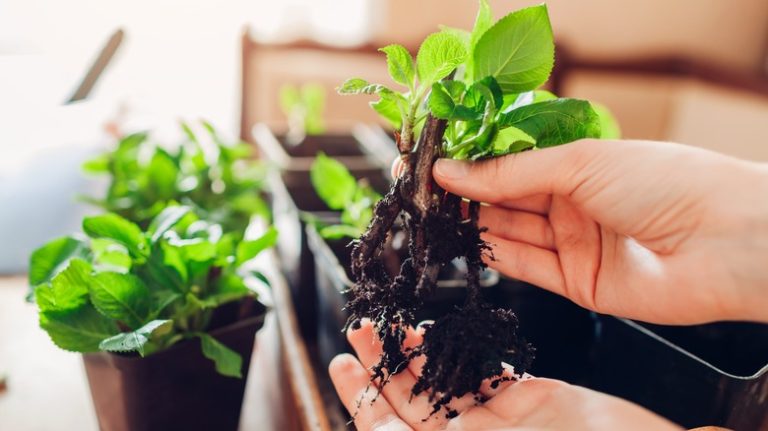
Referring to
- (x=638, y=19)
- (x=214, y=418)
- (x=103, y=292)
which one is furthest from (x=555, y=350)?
(x=638, y=19)

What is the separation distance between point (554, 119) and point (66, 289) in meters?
0.51

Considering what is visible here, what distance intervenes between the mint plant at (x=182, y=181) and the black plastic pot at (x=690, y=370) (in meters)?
0.56

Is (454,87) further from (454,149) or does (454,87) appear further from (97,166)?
(97,166)

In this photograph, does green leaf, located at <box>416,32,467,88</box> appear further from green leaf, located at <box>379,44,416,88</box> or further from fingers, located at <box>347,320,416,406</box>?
fingers, located at <box>347,320,416,406</box>

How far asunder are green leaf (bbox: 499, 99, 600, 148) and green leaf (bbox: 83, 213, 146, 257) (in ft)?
1.38

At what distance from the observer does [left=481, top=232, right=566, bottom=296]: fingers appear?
640mm

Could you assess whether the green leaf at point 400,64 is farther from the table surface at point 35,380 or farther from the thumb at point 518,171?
the table surface at point 35,380

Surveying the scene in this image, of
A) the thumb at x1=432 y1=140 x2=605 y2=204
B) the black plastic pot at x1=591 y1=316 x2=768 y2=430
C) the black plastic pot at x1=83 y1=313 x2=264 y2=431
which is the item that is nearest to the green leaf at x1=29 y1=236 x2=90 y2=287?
the black plastic pot at x1=83 y1=313 x2=264 y2=431

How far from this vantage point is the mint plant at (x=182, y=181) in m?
0.91

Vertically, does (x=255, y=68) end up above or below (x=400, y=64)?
below

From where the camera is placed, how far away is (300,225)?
896 mm

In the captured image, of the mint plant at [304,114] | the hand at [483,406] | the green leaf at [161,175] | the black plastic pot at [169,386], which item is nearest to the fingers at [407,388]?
the hand at [483,406]

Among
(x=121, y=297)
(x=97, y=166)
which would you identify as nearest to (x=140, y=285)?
(x=121, y=297)

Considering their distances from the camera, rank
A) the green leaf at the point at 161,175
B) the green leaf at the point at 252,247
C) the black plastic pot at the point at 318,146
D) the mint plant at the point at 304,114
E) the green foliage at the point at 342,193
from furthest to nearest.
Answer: the mint plant at the point at 304,114 < the black plastic pot at the point at 318,146 < the green leaf at the point at 161,175 < the green foliage at the point at 342,193 < the green leaf at the point at 252,247
